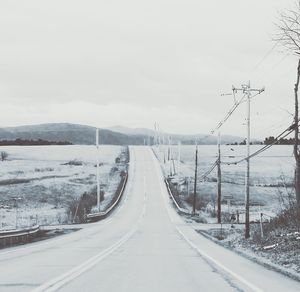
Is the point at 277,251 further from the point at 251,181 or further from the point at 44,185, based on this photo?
the point at 251,181

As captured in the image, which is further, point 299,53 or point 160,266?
point 299,53

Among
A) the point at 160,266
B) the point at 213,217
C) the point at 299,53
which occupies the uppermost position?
the point at 299,53

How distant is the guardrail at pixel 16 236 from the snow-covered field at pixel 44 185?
10.8 m

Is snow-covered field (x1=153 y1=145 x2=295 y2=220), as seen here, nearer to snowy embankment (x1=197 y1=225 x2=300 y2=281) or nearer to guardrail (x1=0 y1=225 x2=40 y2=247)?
guardrail (x1=0 y1=225 x2=40 y2=247)

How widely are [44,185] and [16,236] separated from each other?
45756 millimetres

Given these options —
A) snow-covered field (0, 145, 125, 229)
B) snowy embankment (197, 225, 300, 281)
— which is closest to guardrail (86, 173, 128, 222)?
snow-covered field (0, 145, 125, 229)

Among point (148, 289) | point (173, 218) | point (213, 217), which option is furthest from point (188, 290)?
point (213, 217)

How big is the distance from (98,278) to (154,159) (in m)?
116

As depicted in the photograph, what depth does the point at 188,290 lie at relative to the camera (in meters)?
10.8

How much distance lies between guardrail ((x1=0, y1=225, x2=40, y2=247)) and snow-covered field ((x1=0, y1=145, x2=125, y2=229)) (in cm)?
1082

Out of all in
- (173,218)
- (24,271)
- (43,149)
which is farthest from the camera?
(43,149)

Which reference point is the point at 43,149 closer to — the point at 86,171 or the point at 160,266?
the point at 86,171

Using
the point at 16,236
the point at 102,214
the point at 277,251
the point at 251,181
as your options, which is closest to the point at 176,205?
the point at 102,214

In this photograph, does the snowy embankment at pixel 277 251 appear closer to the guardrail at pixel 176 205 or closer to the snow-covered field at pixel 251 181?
the snow-covered field at pixel 251 181
